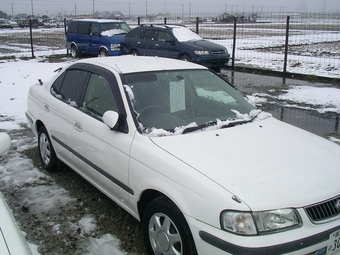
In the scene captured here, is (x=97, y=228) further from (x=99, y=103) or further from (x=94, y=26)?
(x=94, y=26)

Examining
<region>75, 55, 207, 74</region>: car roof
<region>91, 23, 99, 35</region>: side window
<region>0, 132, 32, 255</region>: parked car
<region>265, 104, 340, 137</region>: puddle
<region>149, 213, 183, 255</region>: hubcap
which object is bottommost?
<region>265, 104, 340, 137</region>: puddle

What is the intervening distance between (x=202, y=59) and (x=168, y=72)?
9.13 meters

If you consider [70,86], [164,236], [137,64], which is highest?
[137,64]

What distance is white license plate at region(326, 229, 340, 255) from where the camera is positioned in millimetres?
2520

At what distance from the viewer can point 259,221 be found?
2.38 m

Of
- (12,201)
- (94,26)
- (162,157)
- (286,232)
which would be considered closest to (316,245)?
(286,232)

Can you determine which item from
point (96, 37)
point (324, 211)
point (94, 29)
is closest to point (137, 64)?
point (324, 211)

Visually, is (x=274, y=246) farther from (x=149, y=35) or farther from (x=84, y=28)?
(x=84, y=28)

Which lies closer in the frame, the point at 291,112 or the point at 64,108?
the point at 64,108

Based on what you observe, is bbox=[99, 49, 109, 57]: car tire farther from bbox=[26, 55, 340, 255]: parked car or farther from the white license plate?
the white license plate

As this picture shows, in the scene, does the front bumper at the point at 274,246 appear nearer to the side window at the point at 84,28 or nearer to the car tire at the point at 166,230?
the car tire at the point at 166,230

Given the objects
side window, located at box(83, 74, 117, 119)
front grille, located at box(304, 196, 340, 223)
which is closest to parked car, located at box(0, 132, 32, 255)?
front grille, located at box(304, 196, 340, 223)

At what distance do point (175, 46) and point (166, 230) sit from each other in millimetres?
11253

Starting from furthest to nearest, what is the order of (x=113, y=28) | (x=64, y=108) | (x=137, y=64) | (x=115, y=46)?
(x=113, y=28) < (x=115, y=46) < (x=64, y=108) < (x=137, y=64)
